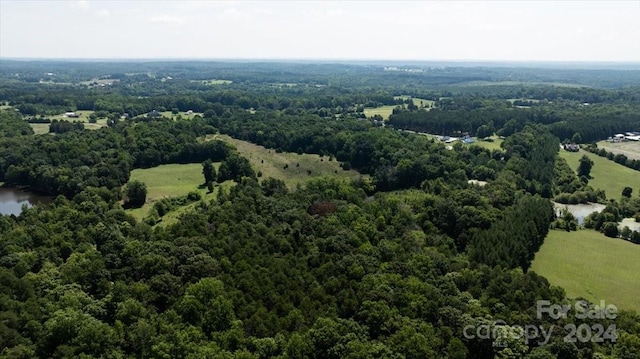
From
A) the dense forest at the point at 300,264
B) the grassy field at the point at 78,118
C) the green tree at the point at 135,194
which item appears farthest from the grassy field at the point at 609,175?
the grassy field at the point at 78,118

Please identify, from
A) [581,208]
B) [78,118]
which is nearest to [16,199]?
[78,118]

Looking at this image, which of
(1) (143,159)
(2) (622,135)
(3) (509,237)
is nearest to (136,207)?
(1) (143,159)

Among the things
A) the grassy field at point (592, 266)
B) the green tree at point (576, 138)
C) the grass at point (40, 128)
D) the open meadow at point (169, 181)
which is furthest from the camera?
the grass at point (40, 128)

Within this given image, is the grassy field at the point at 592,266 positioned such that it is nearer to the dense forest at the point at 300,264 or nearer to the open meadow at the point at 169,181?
the dense forest at the point at 300,264

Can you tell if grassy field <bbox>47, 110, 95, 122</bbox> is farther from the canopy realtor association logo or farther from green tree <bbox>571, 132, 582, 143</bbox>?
the canopy realtor association logo

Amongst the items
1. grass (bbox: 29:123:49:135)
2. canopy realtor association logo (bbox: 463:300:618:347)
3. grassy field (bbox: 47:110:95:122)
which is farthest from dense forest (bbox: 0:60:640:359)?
grassy field (bbox: 47:110:95:122)

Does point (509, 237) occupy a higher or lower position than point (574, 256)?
higher

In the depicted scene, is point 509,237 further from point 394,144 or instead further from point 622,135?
point 622,135
